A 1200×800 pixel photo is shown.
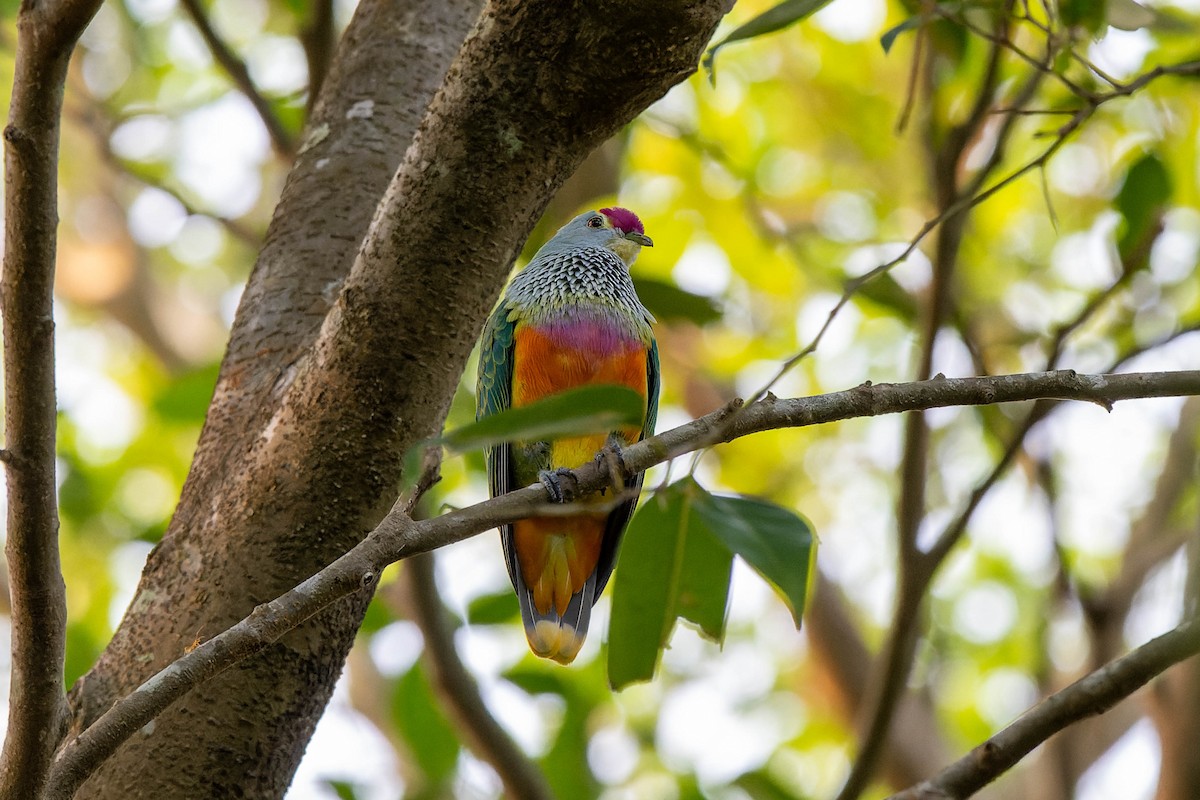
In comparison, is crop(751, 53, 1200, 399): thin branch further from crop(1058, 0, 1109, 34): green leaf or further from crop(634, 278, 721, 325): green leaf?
crop(634, 278, 721, 325): green leaf

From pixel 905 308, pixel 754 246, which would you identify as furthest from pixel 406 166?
pixel 754 246

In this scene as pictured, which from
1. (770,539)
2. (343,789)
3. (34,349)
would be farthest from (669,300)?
(34,349)

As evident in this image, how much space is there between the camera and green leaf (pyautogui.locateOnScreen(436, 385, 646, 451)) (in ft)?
5.24

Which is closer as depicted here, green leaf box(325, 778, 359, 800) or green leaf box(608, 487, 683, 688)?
green leaf box(608, 487, 683, 688)

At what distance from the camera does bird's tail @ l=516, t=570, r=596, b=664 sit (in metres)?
3.32

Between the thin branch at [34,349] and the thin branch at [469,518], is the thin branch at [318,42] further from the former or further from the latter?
the thin branch at [469,518]

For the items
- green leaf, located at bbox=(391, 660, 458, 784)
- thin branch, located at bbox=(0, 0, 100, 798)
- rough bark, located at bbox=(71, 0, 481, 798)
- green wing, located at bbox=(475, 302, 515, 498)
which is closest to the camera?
thin branch, located at bbox=(0, 0, 100, 798)

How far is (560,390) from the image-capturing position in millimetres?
3373

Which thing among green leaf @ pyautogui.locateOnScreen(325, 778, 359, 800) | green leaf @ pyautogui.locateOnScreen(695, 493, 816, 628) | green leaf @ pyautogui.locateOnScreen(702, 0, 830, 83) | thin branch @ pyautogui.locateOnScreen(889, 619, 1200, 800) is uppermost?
green leaf @ pyautogui.locateOnScreen(702, 0, 830, 83)

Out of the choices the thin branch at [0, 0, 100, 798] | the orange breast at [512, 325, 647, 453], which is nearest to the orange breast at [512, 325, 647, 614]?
the orange breast at [512, 325, 647, 453]

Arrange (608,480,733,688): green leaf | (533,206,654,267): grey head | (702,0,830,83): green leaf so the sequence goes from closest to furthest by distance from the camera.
Answer: 1. (608,480,733,688): green leaf
2. (702,0,830,83): green leaf
3. (533,206,654,267): grey head

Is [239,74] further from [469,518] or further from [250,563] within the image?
[469,518]

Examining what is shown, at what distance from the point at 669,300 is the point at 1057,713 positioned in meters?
2.18

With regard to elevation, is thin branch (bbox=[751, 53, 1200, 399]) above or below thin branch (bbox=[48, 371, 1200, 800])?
above
